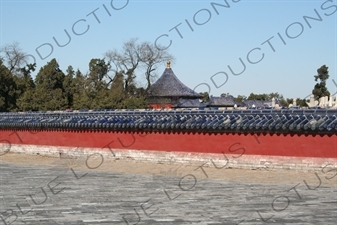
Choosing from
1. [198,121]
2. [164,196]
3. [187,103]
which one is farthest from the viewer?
[187,103]

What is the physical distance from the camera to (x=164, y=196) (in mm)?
9227

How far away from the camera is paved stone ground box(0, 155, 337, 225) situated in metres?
7.36

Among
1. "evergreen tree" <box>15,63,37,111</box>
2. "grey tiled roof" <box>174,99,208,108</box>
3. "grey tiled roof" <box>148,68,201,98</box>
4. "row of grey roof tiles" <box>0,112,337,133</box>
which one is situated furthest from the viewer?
"grey tiled roof" <box>174,99,208,108</box>

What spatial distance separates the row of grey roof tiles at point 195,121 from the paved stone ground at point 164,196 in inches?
41.2

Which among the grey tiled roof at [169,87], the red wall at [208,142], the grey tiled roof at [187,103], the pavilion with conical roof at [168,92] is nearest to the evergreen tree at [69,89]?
the pavilion with conical roof at [168,92]

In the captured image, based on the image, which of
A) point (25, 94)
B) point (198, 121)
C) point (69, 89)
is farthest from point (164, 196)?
point (69, 89)

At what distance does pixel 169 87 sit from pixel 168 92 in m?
0.51

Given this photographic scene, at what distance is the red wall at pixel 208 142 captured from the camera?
11891 mm

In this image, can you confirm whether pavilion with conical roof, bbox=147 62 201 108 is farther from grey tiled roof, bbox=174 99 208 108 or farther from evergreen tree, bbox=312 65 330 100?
evergreen tree, bbox=312 65 330 100

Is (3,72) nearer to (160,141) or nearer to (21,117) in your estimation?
(21,117)

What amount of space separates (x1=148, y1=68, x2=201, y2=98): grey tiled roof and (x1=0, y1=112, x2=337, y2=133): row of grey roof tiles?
2087 cm

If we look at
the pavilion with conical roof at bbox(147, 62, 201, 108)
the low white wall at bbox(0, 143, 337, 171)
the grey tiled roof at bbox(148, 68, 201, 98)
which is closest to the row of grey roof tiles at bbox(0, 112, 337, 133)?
the low white wall at bbox(0, 143, 337, 171)

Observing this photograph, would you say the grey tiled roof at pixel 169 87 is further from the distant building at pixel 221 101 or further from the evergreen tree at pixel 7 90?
the evergreen tree at pixel 7 90

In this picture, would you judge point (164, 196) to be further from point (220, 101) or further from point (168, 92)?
point (220, 101)
